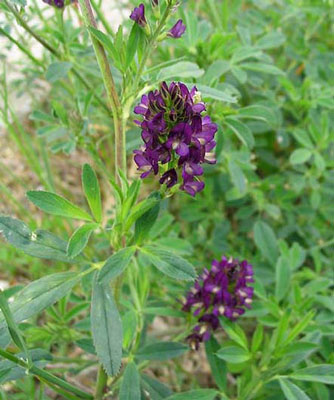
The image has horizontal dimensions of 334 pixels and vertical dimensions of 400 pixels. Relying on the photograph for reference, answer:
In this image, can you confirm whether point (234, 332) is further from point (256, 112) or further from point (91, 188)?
point (256, 112)

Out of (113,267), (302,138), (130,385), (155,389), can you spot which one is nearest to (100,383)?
(130,385)

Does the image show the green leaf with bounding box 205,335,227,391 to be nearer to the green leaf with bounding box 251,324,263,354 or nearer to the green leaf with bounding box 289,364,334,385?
the green leaf with bounding box 251,324,263,354

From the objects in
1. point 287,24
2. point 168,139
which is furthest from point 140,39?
point 287,24

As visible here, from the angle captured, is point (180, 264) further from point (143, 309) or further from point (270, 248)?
point (270, 248)

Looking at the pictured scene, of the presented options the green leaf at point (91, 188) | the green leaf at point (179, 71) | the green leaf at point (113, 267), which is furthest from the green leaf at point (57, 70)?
the green leaf at point (113, 267)

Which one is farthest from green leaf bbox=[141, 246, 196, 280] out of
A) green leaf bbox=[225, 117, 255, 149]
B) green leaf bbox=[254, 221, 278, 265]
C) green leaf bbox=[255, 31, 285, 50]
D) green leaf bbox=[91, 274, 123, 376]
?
green leaf bbox=[255, 31, 285, 50]
